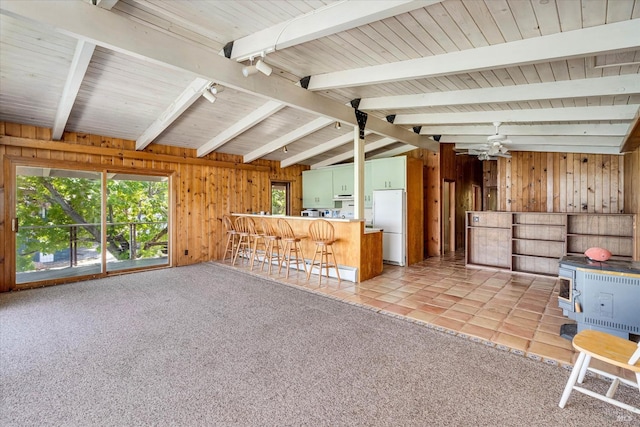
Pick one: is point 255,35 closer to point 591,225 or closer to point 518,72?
point 518,72

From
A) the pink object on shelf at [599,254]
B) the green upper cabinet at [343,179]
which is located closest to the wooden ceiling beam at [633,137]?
the pink object on shelf at [599,254]

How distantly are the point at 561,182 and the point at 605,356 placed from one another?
251 inches

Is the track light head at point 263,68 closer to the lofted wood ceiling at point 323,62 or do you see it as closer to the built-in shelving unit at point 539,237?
the lofted wood ceiling at point 323,62

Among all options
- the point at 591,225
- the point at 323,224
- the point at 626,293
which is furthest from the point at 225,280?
the point at 591,225

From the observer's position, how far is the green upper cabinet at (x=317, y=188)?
7.89 metres

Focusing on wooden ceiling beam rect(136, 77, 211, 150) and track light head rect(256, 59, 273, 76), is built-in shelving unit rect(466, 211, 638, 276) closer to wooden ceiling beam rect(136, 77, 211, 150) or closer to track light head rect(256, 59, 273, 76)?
track light head rect(256, 59, 273, 76)

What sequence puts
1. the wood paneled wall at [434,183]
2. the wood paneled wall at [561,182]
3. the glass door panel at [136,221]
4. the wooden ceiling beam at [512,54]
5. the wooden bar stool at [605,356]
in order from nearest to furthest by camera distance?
the wooden bar stool at [605,356]
the wooden ceiling beam at [512,54]
the glass door panel at [136,221]
the wood paneled wall at [561,182]
the wood paneled wall at [434,183]

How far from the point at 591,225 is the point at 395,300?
3698mm

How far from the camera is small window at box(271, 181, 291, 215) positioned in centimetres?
819

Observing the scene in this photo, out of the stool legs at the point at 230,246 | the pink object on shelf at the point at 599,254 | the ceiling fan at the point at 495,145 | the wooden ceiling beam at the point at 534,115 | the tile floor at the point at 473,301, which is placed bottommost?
the tile floor at the point at 473,301

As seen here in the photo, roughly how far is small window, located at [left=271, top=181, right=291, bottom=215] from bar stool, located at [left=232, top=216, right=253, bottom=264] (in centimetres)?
150

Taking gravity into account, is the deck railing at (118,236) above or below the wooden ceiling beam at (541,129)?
below

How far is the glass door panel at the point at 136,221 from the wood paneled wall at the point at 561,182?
7.87 metres

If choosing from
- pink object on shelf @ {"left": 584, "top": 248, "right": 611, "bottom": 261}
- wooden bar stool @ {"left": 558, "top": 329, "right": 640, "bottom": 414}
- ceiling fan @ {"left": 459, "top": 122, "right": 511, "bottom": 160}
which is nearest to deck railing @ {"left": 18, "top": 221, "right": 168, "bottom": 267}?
ceiling fan @ {"left": 459, "top": 122, "right": 511, "bottom": 160}
